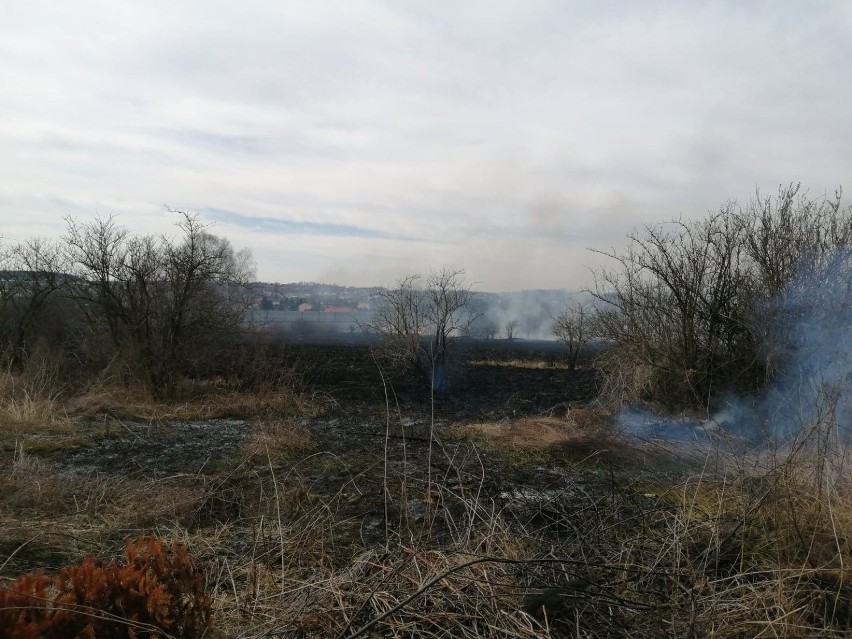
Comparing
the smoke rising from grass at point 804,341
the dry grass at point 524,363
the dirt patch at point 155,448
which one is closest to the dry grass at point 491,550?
the dirt patch at point 155,448

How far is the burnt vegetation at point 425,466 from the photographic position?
10.3 feet

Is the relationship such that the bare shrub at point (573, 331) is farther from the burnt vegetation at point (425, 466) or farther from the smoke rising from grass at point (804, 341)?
the smoke rising from grass at point (804, 341)

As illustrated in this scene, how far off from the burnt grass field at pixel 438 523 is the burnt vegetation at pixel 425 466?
3cm

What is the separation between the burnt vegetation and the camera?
3139 millimetres

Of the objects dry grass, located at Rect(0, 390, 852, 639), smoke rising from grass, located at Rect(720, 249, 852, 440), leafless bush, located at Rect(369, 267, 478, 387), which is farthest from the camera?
leafless bush, located at Rect(369, 267, 478, 387)

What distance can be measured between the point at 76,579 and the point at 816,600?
376 centimetres

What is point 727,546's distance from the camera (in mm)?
4125

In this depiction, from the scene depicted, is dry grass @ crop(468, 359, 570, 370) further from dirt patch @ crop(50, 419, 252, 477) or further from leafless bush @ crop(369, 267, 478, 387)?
dirt patch @ crop(50, 419, 252, 477)

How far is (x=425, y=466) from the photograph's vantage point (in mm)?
7465

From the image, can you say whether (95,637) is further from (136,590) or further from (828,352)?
(828,352)

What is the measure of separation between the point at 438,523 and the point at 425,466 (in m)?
2.04

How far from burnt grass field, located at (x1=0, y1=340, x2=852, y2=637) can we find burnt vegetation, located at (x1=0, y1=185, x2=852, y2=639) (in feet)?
0.10

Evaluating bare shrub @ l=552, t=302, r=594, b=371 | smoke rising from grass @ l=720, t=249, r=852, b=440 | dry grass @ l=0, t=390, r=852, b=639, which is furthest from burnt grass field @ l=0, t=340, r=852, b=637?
bare shrub @ l=552, t=302, r=594, b=371

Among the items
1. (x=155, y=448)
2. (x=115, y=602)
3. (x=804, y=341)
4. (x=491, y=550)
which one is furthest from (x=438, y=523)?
(x=804, y=341)
